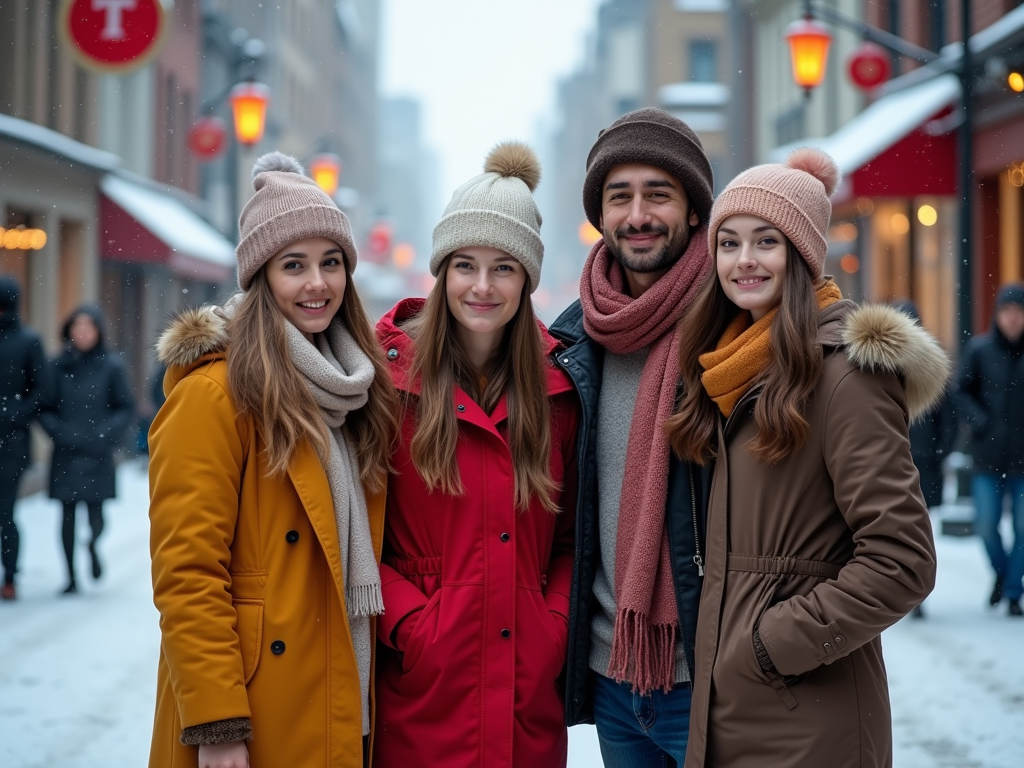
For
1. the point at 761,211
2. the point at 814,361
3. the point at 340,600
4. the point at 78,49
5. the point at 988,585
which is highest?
the point at 78,49

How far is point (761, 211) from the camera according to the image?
2.93 metres

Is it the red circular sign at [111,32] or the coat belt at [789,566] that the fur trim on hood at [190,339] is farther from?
the red circular sign at [111,32]

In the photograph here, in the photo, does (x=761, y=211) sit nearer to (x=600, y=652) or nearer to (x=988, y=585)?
(x=600, y=652)

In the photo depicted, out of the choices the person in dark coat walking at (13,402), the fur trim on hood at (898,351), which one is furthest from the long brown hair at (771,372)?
the person in dark coat walking at (13,402)

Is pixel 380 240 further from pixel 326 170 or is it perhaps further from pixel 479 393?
pixel 479 393

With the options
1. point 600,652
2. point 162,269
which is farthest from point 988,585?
point 162,269

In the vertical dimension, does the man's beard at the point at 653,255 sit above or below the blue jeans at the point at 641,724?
above

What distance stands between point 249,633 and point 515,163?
5.53ft

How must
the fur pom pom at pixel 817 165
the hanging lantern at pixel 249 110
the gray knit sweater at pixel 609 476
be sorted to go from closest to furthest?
the fur pom pom at pixel 817 165 < the gray knit sweater at pixel 609 476 < the hanging lantern at pixel 249 110

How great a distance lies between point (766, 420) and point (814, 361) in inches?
7.3

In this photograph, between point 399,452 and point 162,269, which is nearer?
point 399,452

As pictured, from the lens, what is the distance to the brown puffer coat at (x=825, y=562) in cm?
266

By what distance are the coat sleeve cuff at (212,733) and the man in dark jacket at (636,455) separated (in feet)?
3.25

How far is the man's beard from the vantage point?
3.44 meters
